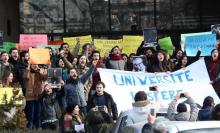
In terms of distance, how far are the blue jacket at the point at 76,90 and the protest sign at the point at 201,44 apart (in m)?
3.73

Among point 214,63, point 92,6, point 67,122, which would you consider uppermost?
point 92,6

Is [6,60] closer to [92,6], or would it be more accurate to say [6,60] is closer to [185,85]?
[185,85]

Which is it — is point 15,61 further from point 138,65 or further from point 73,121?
point 73,121

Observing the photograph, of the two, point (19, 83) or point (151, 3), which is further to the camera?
point (151, 3)

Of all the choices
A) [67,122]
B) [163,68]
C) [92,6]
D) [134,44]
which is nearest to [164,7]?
[92,6]

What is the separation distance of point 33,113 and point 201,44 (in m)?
4.85

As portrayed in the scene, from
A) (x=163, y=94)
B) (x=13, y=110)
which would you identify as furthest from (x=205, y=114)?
(x=13, y=110)

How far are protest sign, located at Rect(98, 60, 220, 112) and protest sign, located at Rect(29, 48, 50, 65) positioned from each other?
6.02 ft

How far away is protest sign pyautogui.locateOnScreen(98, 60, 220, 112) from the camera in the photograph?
14492 millimetres

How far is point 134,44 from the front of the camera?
19.3 m

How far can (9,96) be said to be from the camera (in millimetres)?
15125

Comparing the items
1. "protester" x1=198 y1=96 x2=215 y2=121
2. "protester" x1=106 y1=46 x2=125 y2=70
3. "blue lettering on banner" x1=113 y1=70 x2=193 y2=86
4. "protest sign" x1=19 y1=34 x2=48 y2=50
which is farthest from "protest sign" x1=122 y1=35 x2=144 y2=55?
"protester" x1=198 y1=96 x2=215 y2=121

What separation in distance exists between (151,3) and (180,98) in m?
14.8

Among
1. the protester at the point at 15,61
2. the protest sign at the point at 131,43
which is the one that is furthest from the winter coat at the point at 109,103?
the protest sign at the point at 131,43
